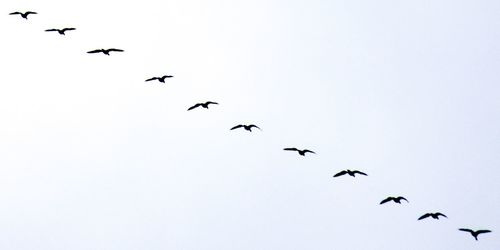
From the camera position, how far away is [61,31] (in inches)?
2039

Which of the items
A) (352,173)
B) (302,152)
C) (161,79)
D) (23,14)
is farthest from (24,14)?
(352,173)

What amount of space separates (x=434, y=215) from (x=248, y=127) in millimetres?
14921

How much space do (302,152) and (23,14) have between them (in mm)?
23560

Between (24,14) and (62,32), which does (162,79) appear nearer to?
(62,32)

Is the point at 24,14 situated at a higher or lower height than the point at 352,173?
higher

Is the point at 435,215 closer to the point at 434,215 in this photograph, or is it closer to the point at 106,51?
the point at 434,215

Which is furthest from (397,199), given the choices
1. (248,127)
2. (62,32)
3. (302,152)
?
(62,32)

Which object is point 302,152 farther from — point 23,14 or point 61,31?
point 23,14

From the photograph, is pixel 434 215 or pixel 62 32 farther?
pixel 62 32

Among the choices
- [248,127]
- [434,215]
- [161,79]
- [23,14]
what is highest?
[23,14]

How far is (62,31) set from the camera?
2037 inches

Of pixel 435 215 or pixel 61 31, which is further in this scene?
pixel 61 31

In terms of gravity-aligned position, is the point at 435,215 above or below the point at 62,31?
below

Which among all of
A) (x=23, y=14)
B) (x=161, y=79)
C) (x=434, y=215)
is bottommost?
(x=434, y=215)
